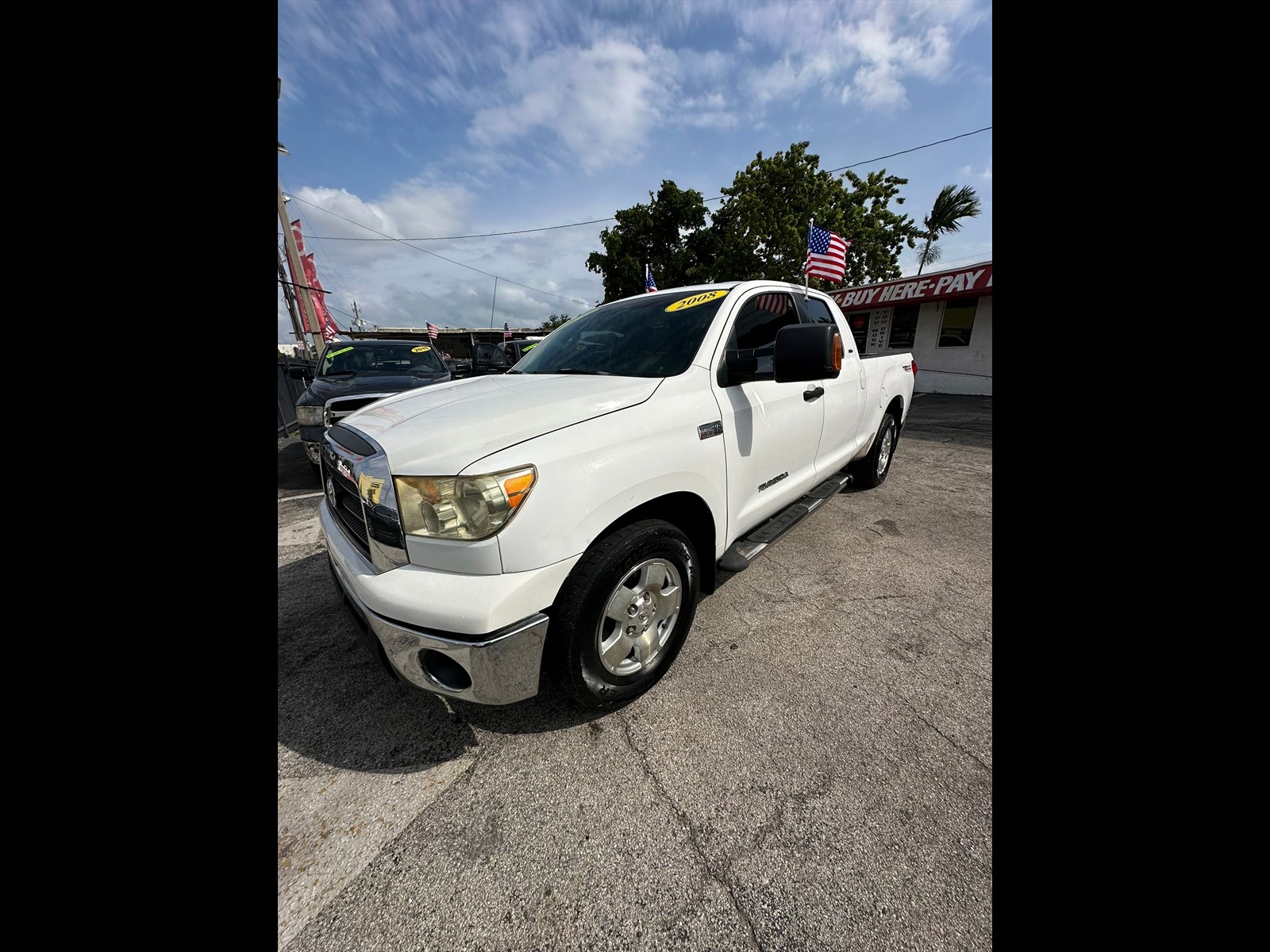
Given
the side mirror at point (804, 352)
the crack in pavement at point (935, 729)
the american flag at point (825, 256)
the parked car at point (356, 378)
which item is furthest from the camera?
the american flag at point (825, 256)

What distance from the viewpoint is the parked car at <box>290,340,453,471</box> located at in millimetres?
4676

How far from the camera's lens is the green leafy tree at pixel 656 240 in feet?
76.5

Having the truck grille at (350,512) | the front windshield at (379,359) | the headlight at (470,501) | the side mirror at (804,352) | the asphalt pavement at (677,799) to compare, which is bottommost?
the asphalt pavement at (677,799)

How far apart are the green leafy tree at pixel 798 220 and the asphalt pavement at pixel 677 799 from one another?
18383mm

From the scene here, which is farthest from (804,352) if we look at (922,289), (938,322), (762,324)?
(938,322)

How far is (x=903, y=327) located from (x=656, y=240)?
14.1m

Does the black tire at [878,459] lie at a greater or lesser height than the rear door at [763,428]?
lesser

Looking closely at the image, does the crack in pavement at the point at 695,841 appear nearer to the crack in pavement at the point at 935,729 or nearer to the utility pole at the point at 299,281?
the crack in pavement at the point at 935,729

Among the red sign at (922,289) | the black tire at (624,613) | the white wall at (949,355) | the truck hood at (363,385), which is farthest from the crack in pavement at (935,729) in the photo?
the white wall at (949,355)

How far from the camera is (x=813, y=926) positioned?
1.13 metres
